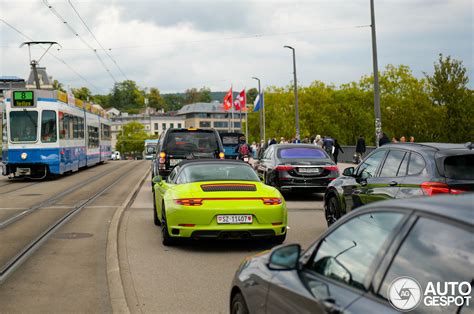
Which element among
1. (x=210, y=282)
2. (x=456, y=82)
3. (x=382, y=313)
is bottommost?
(x=210, y=282)

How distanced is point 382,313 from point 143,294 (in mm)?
4364

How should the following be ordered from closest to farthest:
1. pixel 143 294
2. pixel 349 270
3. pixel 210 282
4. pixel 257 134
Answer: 1. pixel 349 270
2. pixel 143 294
3. pixel 210 282
4. pixel 257 134

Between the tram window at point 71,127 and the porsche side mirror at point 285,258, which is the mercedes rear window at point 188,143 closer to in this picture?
the tram window at point 71,127

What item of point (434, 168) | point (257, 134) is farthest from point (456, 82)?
point (257, 134)

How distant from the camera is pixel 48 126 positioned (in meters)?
26.2

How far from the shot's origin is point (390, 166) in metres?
9.09

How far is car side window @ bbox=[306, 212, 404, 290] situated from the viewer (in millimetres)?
3037

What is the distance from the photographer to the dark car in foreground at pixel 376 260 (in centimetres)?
264

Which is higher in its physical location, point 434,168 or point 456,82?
point 456,82

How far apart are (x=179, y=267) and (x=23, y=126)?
19.5 meters

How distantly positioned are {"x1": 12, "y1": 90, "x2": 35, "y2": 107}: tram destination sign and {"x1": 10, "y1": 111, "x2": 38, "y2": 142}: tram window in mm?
325

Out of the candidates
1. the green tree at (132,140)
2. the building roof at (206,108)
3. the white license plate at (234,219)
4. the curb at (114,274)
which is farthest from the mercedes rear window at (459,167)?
the building roof at (206,108)

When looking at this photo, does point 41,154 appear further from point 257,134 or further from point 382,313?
point 257,134

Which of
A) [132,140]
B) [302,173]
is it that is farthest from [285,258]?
[132,140]
